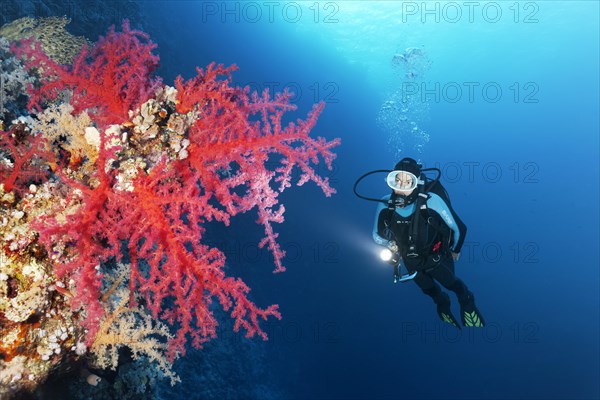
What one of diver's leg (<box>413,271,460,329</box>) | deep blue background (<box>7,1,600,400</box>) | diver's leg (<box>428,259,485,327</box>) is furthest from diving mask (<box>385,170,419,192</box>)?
deep blue background (<box>7,1,600,400</box>)

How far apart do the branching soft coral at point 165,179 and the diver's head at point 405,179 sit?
2432 mm

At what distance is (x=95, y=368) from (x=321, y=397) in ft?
59.8

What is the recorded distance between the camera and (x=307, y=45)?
50.4 m

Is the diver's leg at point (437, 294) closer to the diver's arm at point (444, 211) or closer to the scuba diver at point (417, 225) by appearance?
the scuba diver at point (417, 225)

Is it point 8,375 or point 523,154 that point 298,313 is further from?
point 523,154

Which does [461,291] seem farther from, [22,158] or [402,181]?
[22,158]

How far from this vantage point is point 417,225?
A: 5.45m

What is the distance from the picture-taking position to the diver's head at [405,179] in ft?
16.9

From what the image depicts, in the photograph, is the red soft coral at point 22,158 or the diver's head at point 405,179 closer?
the red soft coral at point 22,158

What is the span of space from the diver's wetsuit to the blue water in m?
6.76

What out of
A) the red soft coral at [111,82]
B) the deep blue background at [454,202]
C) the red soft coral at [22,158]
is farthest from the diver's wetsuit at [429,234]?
the deep blue background at [454,202]

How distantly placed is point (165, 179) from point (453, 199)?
55420mm

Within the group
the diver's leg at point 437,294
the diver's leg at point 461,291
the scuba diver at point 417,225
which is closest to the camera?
the scuba diver at point 417,225

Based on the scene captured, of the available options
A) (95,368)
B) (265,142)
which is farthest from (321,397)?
(265,142)
